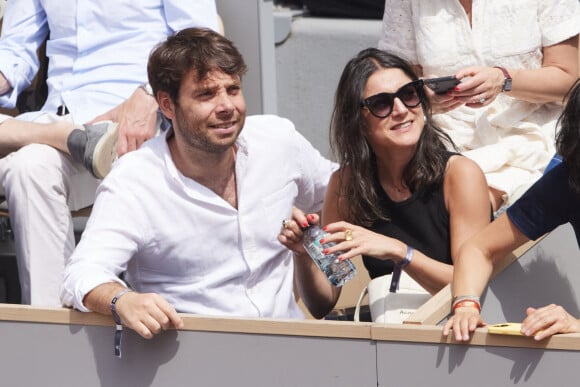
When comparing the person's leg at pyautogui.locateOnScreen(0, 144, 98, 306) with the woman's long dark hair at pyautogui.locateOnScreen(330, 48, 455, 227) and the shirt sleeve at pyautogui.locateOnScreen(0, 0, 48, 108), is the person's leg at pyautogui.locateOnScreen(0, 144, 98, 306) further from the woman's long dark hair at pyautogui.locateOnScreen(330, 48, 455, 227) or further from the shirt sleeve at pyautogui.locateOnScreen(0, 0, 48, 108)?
the woman's long dark hair at pyautogui.locateOnScreen(330, 48, 455, 227)

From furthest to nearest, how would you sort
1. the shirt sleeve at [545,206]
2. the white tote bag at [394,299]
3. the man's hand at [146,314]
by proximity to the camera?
the white tote bag at [394,299]
the shirt sleeve at [545,206]
the man's hand at [146,314]

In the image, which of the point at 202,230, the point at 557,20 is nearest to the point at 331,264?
the point at 202,230

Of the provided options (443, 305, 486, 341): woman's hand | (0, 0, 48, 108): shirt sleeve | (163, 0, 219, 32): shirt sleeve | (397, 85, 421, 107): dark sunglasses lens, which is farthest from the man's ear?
(0, 0, 48, 108): shirt sleeve

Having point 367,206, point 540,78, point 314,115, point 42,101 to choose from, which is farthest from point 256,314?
point 314,115

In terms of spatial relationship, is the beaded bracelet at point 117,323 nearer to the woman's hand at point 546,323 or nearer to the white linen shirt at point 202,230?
the white linen shirt at point 202,230

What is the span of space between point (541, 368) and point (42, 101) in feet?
7.94

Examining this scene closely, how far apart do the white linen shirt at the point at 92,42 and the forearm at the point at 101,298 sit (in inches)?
49.9

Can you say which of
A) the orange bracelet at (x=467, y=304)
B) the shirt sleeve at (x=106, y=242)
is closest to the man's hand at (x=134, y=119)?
the shirt sleeve at (x=106, y=242)

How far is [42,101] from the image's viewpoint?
4207 mm

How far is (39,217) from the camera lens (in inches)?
135

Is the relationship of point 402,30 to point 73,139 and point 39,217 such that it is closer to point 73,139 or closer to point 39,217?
point 73,139

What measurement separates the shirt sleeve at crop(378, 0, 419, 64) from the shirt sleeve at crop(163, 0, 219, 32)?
1.98 ft

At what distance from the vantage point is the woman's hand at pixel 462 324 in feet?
7.84

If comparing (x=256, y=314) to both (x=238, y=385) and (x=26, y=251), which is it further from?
(x=26, y=251)
